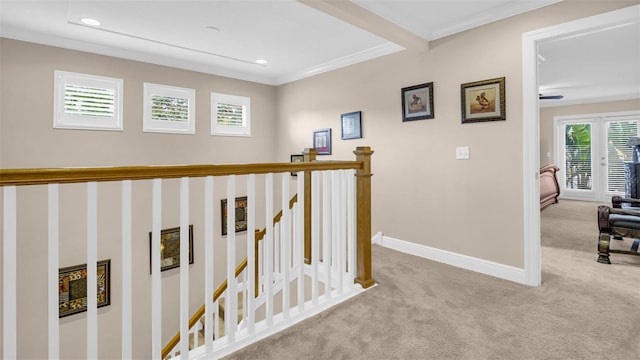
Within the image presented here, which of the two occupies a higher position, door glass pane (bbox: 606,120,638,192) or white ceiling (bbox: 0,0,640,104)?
white ceiling (bbox: 0,0,640,104)

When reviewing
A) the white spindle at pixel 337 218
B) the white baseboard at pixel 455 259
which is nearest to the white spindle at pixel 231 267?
the white spindle at pixel 337 218

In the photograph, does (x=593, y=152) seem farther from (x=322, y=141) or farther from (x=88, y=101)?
(x=88, y=101)

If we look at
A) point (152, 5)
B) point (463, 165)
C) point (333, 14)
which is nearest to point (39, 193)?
point (152, 5)

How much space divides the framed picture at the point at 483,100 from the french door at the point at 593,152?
6404 millimetres

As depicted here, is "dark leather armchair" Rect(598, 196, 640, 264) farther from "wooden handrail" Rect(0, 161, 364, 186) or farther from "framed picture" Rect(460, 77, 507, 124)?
"wooden handrail" Rect(0, 161, 364, 186)

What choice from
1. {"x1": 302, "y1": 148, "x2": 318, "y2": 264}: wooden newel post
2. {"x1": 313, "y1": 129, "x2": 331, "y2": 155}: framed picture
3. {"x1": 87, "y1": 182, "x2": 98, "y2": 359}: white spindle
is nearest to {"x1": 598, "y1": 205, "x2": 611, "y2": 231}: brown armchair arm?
{"x1": 302, "y1": 148, "x2": 318, "y2": 264}: wooden newel post

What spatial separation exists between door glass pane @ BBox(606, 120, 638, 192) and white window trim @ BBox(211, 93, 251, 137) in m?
7.79

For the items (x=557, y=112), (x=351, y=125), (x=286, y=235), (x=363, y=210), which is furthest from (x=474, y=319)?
(x=557, y=112)

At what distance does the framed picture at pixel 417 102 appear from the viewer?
3.25 m

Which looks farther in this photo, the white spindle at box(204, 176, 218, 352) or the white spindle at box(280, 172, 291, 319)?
the white spindle at box(280, 172, 291, 319)

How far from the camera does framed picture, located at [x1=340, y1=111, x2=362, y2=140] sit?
3961 millimetres

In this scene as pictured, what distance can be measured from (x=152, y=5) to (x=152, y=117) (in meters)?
1.71

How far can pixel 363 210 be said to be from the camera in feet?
7.88

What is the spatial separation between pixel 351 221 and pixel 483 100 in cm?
164
